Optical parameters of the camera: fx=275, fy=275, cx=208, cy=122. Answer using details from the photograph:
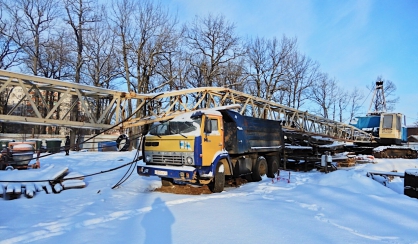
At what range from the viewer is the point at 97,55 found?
87.0 ft

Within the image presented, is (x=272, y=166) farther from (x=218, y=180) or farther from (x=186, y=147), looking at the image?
(x=186, y=147)

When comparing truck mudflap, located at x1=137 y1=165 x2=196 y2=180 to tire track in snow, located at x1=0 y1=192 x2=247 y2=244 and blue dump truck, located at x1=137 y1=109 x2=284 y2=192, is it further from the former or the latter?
tire track in snow, located at x1=0 y1=192 x2=247 y2=244

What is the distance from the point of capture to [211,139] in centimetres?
838

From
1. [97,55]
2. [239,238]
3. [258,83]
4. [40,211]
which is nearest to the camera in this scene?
[239,238]

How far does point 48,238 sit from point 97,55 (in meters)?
25.1

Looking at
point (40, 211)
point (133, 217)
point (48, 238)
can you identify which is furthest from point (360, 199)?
point (40, 211)

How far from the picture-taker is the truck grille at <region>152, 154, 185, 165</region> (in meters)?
8.05

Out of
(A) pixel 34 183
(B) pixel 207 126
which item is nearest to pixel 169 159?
(B) pixel 207 126

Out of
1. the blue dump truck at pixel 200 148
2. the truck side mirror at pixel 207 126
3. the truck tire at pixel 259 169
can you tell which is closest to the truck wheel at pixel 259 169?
the truck tire at pixel 259 169

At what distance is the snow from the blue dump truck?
29.9 inches

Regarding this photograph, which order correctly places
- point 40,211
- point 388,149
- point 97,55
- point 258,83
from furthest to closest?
point 258,83, point 97,55, point 388,149, point 40,211

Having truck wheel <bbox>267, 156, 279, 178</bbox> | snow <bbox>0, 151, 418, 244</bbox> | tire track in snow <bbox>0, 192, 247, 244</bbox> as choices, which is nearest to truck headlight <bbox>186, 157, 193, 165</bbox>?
snow <bbox>0, 151, 418, 244</bbox>

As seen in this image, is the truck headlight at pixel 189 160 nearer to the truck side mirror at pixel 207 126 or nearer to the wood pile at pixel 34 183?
the truck side mirror at pixel 207 126

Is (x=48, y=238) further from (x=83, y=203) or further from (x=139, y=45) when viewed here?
(x=139, y=45)
